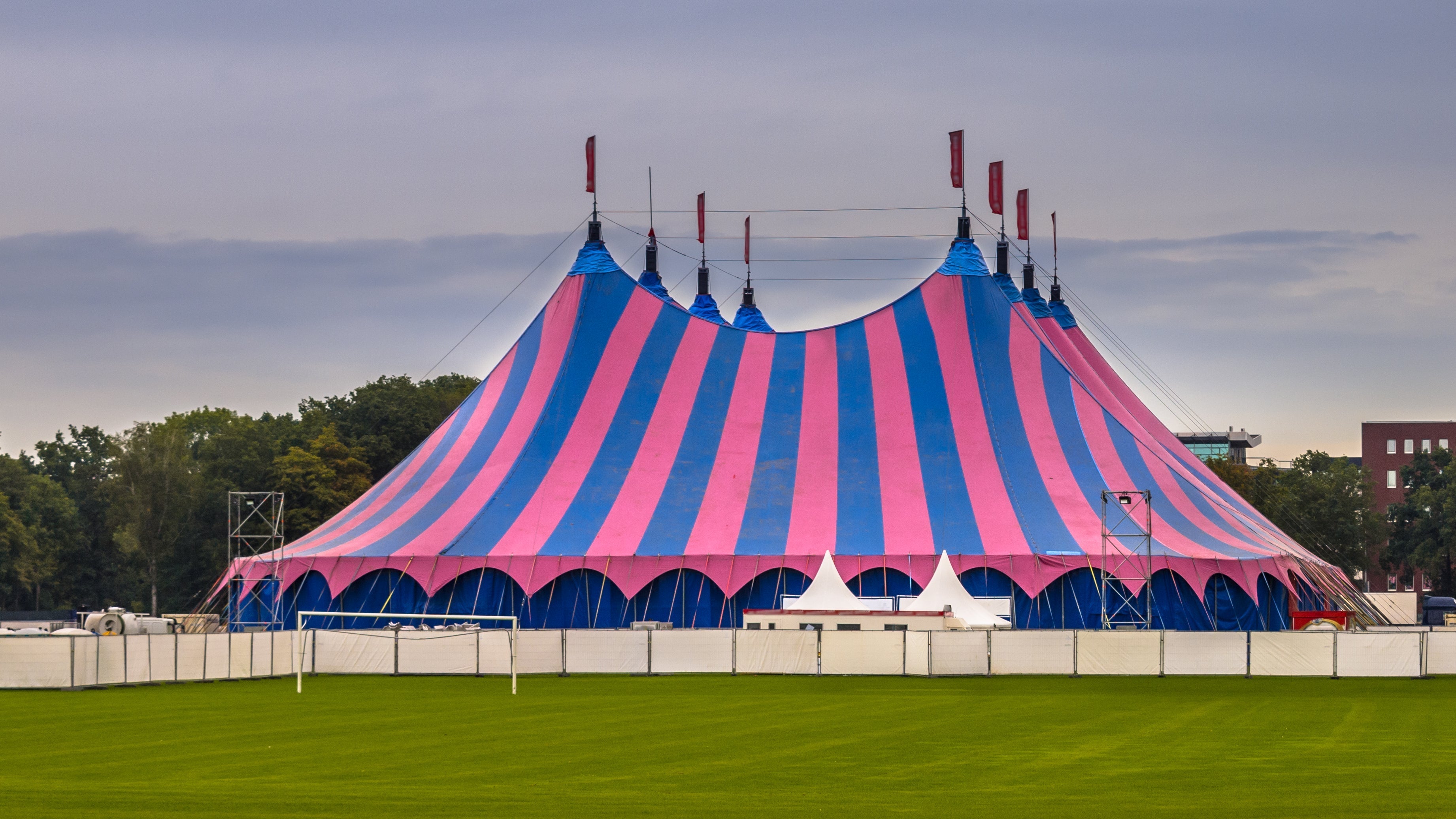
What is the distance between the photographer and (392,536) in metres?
31.8

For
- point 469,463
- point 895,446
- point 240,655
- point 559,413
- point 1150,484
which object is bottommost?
point 240,655

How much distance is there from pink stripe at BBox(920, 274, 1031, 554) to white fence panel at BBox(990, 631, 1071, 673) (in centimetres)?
441

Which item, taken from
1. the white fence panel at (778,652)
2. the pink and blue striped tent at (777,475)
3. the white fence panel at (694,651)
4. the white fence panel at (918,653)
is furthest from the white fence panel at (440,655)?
the white fence panel at (918,653)

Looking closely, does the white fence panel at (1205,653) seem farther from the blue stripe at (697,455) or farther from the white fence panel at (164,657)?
the white fence panel at (164,657)

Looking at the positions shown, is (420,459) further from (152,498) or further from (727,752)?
(152,498)

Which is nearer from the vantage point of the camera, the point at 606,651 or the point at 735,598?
the point at 606,651

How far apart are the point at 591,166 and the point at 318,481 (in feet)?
55.3

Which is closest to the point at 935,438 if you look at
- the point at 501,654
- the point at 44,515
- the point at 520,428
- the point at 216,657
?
the point at 520,428

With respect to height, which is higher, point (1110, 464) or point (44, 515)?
point (1110, 464)

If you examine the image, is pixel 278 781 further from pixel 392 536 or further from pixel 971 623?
pixel 392 536

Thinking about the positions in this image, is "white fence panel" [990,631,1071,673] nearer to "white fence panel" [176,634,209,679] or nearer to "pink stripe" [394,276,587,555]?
"pink stripe" [394,276,587,555]

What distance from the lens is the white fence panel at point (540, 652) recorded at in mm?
25875

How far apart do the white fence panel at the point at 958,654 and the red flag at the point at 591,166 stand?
56.0ft

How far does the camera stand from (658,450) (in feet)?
109
